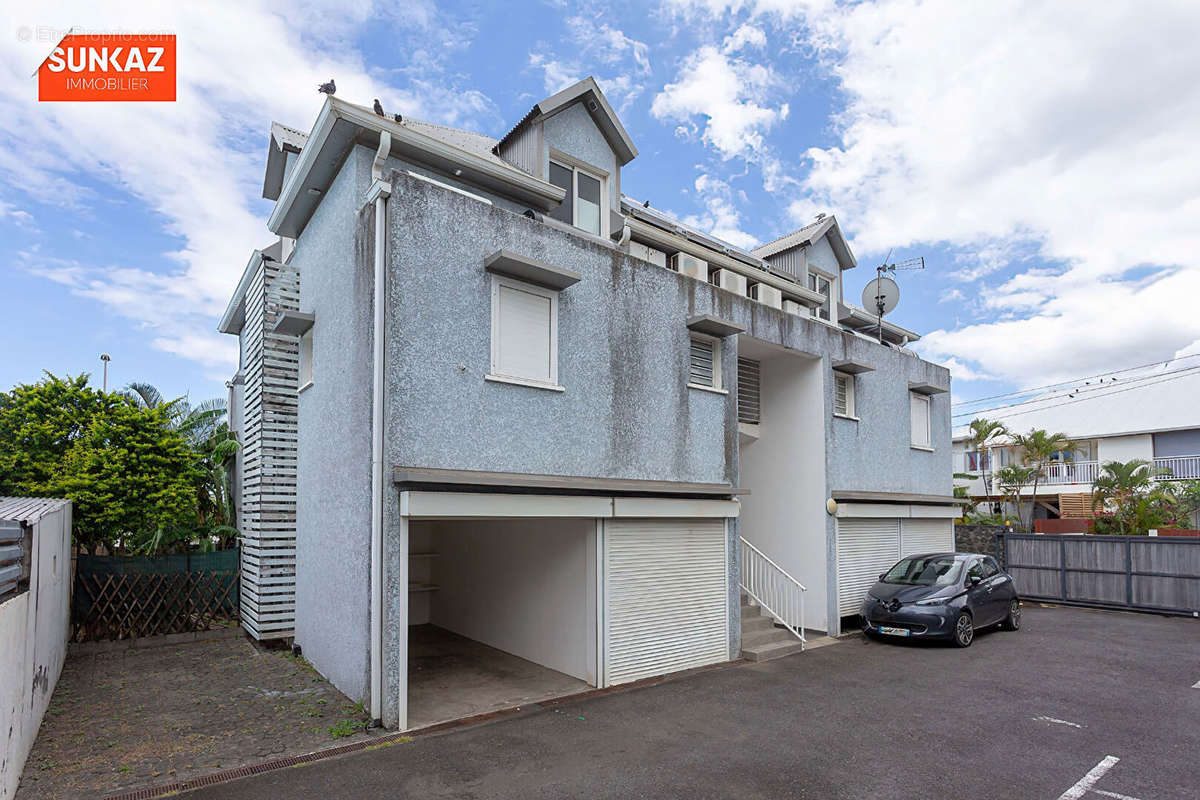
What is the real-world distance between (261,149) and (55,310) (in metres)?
10.6

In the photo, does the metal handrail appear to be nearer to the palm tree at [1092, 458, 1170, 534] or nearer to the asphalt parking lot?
the asphalt parking lot

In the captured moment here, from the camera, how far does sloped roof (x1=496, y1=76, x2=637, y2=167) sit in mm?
10984

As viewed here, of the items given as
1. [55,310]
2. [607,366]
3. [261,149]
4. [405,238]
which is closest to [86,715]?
[405,238]

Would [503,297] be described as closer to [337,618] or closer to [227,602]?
[337,618]

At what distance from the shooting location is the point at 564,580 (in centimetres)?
958

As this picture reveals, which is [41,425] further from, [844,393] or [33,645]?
[844,393]

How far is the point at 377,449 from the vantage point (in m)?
7.15

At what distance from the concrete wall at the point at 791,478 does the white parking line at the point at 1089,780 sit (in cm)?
630

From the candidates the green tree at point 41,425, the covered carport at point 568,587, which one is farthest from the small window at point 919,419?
the green tree at point 41,425

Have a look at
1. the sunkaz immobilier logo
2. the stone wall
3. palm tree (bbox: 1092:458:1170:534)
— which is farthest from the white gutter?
palm tree (bbox: 1092:458:1170:534)

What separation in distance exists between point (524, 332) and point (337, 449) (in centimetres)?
280

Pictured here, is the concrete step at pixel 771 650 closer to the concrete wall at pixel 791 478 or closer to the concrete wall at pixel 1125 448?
the concrete wall at pixel 791 478

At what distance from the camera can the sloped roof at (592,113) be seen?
10984 mm

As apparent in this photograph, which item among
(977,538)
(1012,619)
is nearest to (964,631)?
(1012,619)
